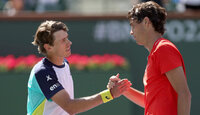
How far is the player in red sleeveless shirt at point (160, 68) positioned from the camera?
3.26 metres

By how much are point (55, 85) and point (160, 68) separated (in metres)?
0.96

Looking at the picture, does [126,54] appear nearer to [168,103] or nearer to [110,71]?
[110,71]

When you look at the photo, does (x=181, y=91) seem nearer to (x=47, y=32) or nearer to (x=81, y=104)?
(x=81, y=104)

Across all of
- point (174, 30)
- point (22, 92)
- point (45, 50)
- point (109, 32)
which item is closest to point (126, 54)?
point (109, 32)

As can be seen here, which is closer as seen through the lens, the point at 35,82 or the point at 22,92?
the point at 35,82

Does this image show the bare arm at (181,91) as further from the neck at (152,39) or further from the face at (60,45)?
the face at (60,45)

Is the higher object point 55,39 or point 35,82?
point 55,39

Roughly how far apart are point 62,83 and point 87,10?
6.84m

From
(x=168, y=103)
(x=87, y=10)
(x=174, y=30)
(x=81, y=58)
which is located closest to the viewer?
(x=168, y=103)

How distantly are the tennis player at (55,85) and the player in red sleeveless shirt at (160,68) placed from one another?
0.42 m

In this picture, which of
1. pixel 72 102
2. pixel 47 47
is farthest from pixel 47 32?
pixel 72 102

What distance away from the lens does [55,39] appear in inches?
151

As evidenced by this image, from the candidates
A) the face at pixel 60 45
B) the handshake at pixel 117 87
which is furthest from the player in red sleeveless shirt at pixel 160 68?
the face at pixel 60 45

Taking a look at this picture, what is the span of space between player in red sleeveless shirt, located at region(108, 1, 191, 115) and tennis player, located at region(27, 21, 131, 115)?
16.3 inches
